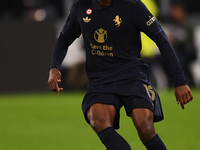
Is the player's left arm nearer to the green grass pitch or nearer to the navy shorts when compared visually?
the navy shorts

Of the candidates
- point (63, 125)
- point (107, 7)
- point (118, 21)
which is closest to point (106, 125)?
point (118, 21)

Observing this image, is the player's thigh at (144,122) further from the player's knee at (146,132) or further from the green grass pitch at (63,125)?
the green grass pitch at (63,125)

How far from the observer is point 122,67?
492 cm

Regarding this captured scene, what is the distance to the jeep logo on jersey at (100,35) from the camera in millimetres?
4895

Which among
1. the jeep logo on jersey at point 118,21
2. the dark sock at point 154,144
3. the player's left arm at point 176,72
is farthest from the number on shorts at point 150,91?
the jeep logo on jersey at point 118,21

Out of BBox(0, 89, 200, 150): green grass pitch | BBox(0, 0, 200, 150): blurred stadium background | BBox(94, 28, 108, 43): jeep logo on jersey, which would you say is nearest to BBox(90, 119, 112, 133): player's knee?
BBox(94, 28, 108, 43): jeep logo on jersey

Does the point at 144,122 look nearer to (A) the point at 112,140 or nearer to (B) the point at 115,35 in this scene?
(A) the point at 112,140

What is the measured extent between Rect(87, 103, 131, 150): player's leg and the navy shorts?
0.06 m

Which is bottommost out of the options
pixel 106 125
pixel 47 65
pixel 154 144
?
pixel 154 144

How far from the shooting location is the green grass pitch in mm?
7242

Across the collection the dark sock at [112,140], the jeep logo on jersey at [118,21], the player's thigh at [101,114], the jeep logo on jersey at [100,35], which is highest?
the jeep logo on jersey at [118,21]

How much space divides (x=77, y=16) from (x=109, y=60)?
1.83 ft

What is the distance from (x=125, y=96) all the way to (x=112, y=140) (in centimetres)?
49

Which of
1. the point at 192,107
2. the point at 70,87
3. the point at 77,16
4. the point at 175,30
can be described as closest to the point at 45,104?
the point at 70,87
